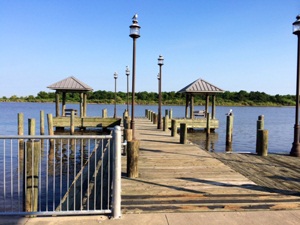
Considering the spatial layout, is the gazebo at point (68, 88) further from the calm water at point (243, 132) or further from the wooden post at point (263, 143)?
the wooden post at point (263, 143)

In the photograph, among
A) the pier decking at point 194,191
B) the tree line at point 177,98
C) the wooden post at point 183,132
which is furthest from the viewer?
the tree line at point 177,98

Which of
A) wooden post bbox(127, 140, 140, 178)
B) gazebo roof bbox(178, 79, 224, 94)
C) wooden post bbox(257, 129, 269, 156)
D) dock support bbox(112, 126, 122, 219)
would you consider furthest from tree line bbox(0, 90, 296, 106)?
dock support bbox(112, 126, 122, 219)

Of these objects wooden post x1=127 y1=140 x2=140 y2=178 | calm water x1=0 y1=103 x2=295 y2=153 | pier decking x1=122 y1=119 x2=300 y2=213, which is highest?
wooden post x1=127 y1=140 x2=140 y2=178

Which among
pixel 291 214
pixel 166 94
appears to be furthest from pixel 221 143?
pixel 166 94

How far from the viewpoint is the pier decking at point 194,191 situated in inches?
183

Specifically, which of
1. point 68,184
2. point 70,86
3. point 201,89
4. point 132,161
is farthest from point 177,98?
point 68,184

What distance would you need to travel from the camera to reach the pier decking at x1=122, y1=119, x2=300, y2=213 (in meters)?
4.66

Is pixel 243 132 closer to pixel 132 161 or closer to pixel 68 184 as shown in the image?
pixel 132 161

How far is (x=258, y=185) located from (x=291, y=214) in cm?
164

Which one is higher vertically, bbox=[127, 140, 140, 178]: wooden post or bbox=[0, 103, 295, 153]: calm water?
bbox=[127, 140, 140, 178]: wooden post

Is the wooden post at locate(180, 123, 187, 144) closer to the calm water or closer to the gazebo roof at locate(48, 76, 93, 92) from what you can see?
the calm water

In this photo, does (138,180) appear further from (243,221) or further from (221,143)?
(221,143)

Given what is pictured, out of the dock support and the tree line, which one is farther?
the tree line

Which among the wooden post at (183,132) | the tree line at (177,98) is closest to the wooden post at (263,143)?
the wooden post at (183,132)
